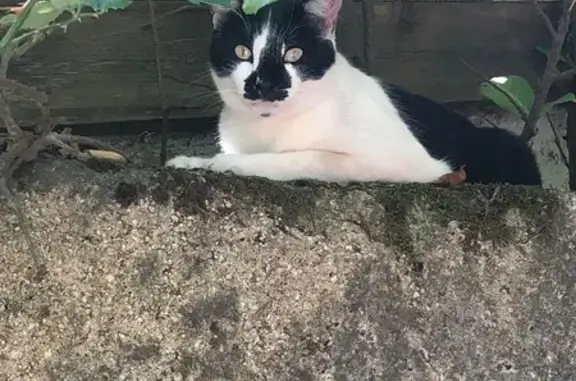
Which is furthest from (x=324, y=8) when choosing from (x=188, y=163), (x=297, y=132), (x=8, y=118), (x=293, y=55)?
(x=8, y=118)

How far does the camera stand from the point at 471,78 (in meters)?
1.84

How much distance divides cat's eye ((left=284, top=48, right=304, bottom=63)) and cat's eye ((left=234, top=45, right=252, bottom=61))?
62 millimetres

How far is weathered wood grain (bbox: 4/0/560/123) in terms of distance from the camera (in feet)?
5.41

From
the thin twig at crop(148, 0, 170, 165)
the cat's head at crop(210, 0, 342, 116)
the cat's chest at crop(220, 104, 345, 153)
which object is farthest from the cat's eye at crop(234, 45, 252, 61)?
the thin twig at crop(148, 0, 170, 165)

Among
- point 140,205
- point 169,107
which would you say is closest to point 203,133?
point 169,107

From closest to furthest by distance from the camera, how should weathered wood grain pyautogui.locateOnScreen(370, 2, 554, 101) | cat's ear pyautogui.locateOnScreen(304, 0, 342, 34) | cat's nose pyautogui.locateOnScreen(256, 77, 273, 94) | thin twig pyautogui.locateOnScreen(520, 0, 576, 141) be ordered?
cat's nose pyautogui.locateOnScreen(256, 77, 273, 94)
cat's ear pyautogui.locateOnScreen(304, 0, 342, 34)
thin twig pyautogui.locateOnScreen(520, 0, 576, 141)
weathered wood grain pyautogui.locateOnScreen(370, 2, 554, 101)

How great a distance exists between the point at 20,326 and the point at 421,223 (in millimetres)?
539

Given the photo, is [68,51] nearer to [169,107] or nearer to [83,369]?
[169,107]

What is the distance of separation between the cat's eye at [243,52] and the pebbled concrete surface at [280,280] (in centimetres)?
32

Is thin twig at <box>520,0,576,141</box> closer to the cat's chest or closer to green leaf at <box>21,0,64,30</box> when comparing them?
the cat's chest

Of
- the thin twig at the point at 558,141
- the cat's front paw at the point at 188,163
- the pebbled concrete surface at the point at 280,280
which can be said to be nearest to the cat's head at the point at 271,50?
the cat's front paw at the point at 188,163

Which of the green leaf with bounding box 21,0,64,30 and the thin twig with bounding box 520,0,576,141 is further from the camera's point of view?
the thin twig with bounding box 520,0,576,141

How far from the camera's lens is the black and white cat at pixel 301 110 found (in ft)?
4.46

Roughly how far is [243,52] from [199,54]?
32 centimetres
